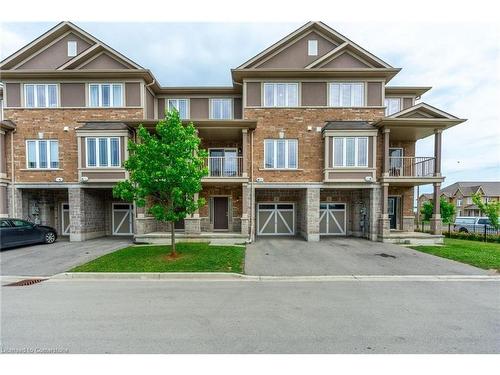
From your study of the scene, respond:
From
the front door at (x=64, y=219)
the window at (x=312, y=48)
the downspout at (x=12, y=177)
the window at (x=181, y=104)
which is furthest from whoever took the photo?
the window at (x=181, y=104)

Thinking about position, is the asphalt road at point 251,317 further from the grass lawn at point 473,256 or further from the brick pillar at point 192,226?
the brick pillar at point 192,226

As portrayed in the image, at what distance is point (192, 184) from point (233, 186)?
19.3 ft

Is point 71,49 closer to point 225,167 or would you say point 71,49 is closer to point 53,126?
point 53,126

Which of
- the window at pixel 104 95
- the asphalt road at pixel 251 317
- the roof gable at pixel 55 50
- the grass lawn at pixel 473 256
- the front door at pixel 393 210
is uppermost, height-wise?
the roof gable at pixel 55 50

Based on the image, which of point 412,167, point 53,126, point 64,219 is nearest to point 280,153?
point 412,167

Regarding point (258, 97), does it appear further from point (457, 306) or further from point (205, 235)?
point (457, 306)

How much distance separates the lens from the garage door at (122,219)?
613 inches

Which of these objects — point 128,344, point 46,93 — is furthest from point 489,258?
point 46,93

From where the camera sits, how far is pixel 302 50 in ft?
49.4

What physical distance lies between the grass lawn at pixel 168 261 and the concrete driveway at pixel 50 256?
3.12 ft

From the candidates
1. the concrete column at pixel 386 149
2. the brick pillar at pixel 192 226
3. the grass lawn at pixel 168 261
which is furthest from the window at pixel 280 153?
the grass lawn at pixel 168 261

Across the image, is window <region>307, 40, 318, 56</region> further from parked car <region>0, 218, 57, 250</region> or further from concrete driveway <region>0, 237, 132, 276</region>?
parked car <region>0, 218, 57, 250</region>

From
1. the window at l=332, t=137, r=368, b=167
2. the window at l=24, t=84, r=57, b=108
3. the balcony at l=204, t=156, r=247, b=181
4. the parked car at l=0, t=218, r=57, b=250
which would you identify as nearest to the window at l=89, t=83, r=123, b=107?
the window at l=24, t=84, r=57, b=108

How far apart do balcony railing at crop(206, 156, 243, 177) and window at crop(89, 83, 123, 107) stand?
6593 mm
